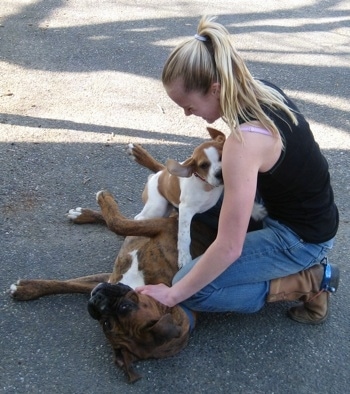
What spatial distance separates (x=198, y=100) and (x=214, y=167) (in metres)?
0.66

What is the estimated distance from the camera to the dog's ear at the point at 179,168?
3.78 m

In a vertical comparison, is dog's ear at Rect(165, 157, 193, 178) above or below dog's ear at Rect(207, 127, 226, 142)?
below

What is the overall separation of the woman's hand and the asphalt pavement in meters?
0.35

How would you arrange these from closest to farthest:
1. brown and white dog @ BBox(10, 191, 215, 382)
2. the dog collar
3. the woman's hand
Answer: brown and white dog @ BBox(10, 191, 215, 382), the woman's hand, the dog collar

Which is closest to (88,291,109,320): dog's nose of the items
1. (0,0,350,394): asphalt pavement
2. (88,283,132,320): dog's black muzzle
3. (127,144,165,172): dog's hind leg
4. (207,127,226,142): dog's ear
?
(88,283,132,320): dog's black muzzle

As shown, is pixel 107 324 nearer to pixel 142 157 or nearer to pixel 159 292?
pixel 159 292

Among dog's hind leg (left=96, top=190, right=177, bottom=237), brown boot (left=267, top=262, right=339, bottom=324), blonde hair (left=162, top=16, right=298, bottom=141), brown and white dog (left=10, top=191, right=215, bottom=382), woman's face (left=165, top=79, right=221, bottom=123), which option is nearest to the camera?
blonde hair (left=162, top=16, right=298, bottom=141)

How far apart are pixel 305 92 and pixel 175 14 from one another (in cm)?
312

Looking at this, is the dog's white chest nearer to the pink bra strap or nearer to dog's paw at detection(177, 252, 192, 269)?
dog's paw at detection(177, 252, 192, 269)

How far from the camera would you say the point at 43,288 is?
3822 millimetres

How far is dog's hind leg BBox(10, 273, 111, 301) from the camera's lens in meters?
3.80

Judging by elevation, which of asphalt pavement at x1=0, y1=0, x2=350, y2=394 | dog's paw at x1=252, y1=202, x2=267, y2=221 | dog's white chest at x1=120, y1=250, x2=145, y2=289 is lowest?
asphalt pavement at x1=0, y1=0, x2=350, y2=394

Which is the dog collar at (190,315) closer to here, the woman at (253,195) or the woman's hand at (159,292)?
the woman at (253,195)

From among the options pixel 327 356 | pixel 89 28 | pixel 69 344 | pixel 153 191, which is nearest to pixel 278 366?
pixel 327 356
